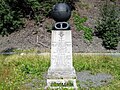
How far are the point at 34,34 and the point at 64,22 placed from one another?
7776 millimetres

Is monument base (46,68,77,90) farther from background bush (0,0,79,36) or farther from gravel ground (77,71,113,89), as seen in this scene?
background bush (0,0,79,36)

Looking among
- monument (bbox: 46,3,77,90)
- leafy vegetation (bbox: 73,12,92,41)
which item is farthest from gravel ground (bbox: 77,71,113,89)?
leafy vegetation (bbox: 73,12,92,41)

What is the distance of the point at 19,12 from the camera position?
18.1 m

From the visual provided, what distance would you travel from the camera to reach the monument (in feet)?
31.0

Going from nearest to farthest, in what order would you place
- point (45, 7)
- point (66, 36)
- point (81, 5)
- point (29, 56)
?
point (66, 36)
point (29, 56)
point (45, 7)
point (81, 5)

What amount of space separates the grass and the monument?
459 mm

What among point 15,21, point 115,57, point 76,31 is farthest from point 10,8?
point 115,57

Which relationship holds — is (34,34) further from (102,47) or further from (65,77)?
(65,77)

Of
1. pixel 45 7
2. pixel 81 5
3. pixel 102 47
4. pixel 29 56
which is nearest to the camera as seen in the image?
pixel 29 56

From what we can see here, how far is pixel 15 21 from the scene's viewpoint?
57.9 ft

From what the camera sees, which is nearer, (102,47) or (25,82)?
(25,82)

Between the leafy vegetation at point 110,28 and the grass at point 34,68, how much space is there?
3264 mm

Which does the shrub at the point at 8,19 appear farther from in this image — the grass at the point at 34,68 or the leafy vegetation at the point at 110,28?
the leafy vegetation at the point at 110,28

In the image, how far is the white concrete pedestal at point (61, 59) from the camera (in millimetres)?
9453
